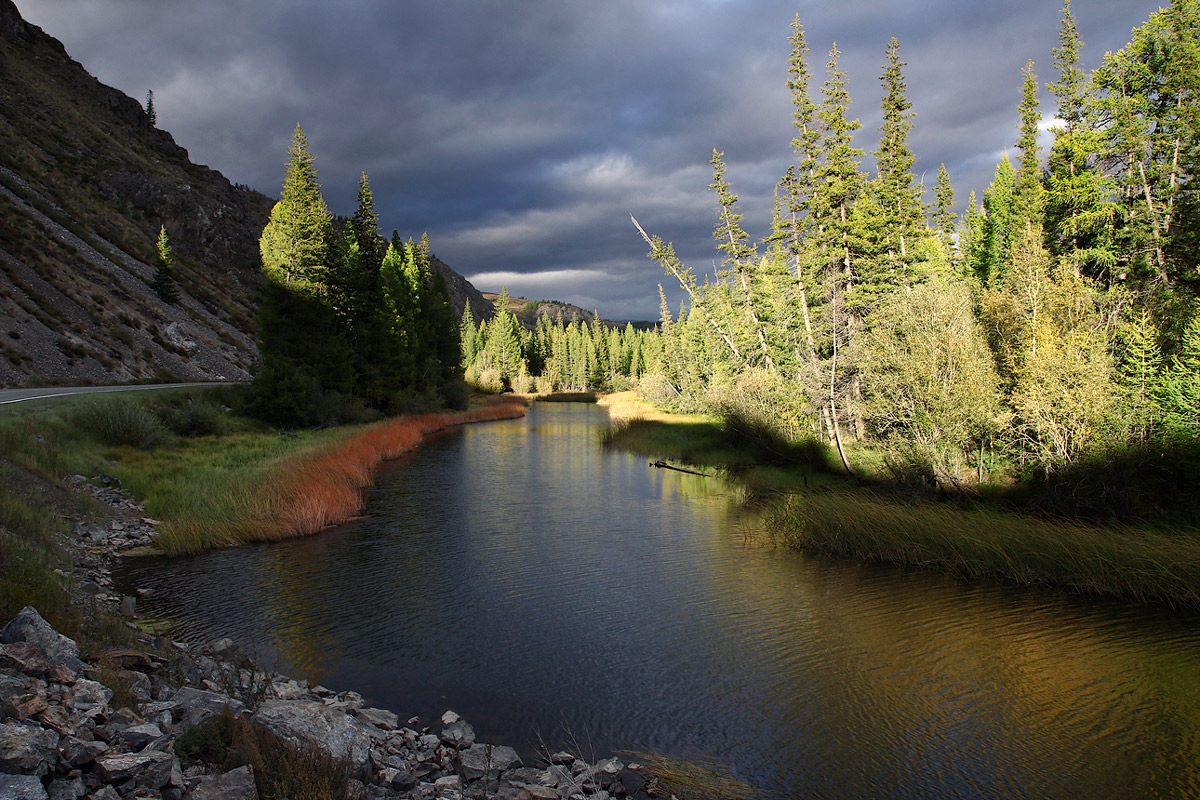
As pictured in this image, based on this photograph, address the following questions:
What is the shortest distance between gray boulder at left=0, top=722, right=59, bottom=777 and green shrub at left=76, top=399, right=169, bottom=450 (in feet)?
72.9

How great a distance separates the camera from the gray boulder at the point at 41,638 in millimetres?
6684

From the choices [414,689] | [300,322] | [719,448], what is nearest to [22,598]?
[414,689]

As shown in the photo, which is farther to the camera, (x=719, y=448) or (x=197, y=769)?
(x=719, y=448)

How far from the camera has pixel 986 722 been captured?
941 cm

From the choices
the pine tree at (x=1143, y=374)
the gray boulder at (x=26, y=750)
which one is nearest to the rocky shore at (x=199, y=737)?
the gray boulder at (x=26, y=750)

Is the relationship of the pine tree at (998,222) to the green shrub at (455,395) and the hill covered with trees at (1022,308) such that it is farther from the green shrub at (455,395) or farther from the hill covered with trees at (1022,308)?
the green shrub at (455,395)

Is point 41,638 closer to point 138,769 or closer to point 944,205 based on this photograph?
point 138,769

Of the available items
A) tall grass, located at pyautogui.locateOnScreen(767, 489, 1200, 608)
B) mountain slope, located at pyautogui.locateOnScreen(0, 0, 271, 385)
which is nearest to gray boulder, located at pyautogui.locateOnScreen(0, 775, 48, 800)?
tall grass, located at pyautogui.locateOnScreen(767, 489, 1200, 608)

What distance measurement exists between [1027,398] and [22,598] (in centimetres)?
2239

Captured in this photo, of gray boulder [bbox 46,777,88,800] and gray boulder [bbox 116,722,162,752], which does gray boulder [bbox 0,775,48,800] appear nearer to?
gray boulder [bbox 46,777,88,800]

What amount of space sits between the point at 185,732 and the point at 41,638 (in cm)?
211

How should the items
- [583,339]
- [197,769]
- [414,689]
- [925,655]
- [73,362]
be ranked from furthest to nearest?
1. [583,339]
2. [73,362]
3. [925,655]
4. [414,689]
5. [197,769]

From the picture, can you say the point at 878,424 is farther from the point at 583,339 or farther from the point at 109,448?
the point at 583,339

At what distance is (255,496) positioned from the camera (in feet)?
65.1
